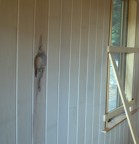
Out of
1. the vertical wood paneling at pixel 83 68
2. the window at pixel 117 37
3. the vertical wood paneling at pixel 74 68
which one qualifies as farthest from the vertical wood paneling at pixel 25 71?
the window at pixel 117 37

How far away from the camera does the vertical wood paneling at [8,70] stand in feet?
3.52

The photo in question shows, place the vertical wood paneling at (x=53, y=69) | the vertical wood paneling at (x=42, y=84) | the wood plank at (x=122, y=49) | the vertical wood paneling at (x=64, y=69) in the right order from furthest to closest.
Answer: the wood plank at (x=122, y=49), the vertical wood paneling at (x=64, y=69), the vertical wood paneling at (x=53, y=69), the vertical wood paneling at (x=42, y=84)

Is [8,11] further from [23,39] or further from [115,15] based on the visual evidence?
[115,15]

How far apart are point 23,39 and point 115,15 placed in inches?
54.4

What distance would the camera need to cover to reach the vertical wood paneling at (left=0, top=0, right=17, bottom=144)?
1.07 metres

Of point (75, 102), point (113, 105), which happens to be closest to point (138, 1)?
point (113, 105)

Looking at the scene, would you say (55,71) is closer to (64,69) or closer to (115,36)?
(64,69)

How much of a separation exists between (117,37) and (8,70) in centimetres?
151

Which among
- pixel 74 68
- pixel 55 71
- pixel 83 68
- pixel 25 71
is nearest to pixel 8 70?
pixel 25 71

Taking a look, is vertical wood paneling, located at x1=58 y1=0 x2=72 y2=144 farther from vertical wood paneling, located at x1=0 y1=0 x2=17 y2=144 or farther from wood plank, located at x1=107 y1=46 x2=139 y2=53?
wood plank, located at x1=107 y1=46 x2=139 y2=53

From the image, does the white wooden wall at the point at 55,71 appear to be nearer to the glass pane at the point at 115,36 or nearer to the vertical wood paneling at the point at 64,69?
the vertical wood paneling at the point at 64,69

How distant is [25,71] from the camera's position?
1.20 m

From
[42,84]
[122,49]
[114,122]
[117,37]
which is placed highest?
[117,37]

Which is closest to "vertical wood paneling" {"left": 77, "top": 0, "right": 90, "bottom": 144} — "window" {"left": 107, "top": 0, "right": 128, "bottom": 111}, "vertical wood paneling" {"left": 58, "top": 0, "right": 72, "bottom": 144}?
"vertical wood paneling" {"left": 58, "top": 0, "right": 72, "bottom": 144}
